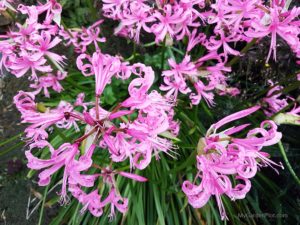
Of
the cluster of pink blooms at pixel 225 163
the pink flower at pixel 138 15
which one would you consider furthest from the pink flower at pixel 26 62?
the cluster of pink blooms at pixel 225 163

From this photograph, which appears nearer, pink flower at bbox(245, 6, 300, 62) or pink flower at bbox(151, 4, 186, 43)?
pink flower at bbox(245, 6, 300, 62)

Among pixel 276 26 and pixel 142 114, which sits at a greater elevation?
pixel 276 26

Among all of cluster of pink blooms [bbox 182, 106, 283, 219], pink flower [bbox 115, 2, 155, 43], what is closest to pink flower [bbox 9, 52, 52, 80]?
pink flower [bbox 115, 2, 155, 43]

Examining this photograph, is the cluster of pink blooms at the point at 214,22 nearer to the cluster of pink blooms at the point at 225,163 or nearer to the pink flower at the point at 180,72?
the pink flower at the point at 180,72

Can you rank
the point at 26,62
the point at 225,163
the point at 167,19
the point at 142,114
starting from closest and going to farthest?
the point at 225,163 → the point at 142,114 → the point at 26,62 → the point at 167,19

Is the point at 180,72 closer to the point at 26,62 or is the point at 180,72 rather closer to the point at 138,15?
the point at 138,15

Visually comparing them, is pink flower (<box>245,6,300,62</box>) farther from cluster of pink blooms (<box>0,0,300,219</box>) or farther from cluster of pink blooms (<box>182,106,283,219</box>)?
cluster of pink blooms (<box>182,106,283,219</box>)

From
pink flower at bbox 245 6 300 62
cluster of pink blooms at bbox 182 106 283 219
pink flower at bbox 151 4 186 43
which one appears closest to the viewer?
cluster of pink blooms at bbox 182 106 283 219

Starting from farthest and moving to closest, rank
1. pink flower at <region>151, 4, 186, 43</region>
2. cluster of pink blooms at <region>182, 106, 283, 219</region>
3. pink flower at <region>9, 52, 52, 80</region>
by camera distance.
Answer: pink flower at <region>151, 4, 186, 43</region> < pink flower at <region>9, 52, 52, 80</region> < cluster of pink blooms at <region>182, 106, 283, 219</region>

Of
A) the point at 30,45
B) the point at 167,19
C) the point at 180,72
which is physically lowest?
the point at 180,72

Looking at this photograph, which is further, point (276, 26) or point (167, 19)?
point (167, 19)

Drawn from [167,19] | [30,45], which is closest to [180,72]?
[167,19]
